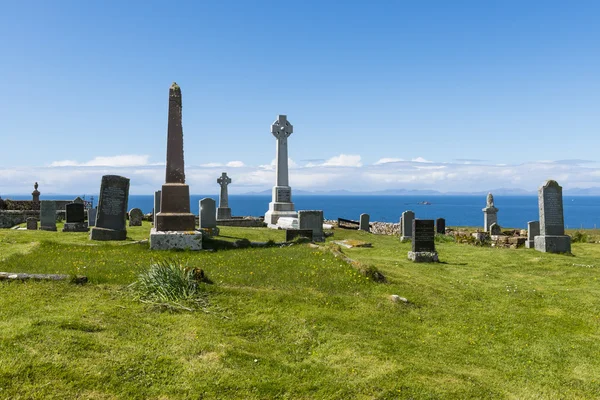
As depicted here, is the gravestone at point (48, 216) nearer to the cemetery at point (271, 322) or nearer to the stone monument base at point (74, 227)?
the stone monument base at point (74, 227)

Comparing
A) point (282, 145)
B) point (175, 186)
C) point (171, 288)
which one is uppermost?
point (282, 145)

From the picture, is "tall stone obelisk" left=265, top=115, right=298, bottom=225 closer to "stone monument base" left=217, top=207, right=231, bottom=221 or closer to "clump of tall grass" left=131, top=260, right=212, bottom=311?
"stone monument base" left=217, top=207, right=231, bottom=221

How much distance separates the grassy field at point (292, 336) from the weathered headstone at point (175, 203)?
5.60 feet

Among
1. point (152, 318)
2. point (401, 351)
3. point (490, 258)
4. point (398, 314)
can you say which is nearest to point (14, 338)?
point (152, 318)

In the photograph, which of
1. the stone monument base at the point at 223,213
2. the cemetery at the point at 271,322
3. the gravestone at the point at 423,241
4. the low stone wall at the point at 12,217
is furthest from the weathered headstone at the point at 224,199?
the gravestone at the point at 423,241

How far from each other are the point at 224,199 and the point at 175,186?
19.6 metres

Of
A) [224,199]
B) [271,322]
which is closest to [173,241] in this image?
Answer: [271,322]

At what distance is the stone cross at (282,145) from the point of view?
33656 millimetres

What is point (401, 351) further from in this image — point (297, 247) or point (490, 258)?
point (490, 258)

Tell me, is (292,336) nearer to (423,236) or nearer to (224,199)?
(423,236)

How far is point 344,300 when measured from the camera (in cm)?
971

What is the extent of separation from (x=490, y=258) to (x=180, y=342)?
13.8 metres

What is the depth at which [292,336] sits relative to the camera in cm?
779

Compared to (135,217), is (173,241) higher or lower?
lower
